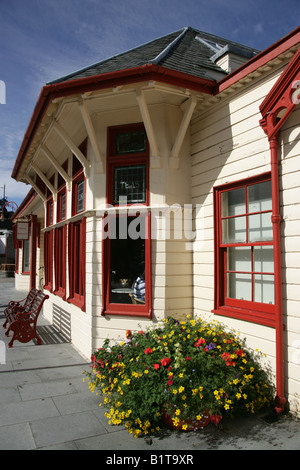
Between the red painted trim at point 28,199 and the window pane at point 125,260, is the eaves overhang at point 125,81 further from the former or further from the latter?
the red painted trim at point 28,199

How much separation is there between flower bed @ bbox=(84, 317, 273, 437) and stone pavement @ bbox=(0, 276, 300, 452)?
0.13m

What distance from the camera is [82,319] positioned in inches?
257

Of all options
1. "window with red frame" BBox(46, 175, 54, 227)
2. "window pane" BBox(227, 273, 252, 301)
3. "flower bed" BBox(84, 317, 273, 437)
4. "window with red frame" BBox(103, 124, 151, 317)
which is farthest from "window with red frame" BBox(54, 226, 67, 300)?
"window pane" BBox(227, 273, 252, 301)

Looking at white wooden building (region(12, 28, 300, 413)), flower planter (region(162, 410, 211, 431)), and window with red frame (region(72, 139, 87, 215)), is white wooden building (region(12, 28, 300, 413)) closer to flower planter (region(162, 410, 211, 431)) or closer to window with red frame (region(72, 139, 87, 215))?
window with red frame (region(72, 139, 87, 215))

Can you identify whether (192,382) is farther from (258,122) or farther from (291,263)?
(258,122)

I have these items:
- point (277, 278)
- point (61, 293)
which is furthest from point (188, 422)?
point (61, 293)

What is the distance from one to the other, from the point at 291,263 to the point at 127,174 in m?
3.07

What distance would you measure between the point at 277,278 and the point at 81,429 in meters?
2.70

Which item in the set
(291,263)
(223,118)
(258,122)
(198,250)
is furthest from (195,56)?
(291,263)

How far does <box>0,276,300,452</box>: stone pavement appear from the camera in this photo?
11.0 ft

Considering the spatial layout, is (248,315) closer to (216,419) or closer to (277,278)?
(277,278)

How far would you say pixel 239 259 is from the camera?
4980 millimetres
